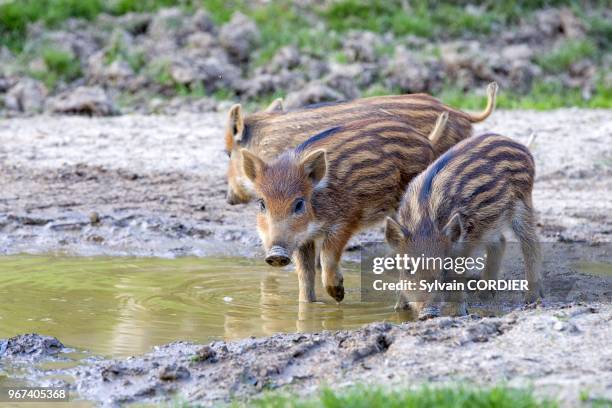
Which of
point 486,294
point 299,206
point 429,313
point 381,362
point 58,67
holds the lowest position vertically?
point 486,294

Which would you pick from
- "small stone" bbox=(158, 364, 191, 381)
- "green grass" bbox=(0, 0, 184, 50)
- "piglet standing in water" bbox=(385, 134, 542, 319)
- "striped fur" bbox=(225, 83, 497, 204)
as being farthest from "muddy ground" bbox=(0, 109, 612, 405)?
"green grass" bbox=(0, 0, 184, 50)

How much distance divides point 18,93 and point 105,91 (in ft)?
3.16

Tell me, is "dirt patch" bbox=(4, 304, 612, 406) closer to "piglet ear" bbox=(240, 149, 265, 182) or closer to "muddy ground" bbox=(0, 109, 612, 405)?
"muddy ground" bbox=(0, 109, 612, 405)

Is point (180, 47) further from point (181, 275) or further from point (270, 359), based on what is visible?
point (270, 359)

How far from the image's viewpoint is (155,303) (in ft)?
21.9

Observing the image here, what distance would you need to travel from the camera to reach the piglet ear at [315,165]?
6449 mm

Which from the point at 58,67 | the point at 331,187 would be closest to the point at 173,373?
the point at 331,187

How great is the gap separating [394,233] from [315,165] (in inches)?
28.8

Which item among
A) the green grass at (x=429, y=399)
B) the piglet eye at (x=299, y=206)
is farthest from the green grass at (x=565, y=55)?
the green grass at (x=429, y=399)

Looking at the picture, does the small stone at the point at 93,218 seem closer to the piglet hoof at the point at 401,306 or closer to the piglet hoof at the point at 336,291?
the piglet hoof at the point at 336,291

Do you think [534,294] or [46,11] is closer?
[534,294]

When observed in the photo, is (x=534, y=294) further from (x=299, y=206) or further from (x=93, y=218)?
(x=93, y=218)

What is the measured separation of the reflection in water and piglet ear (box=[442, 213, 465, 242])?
60cm

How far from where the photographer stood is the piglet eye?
6.44m
